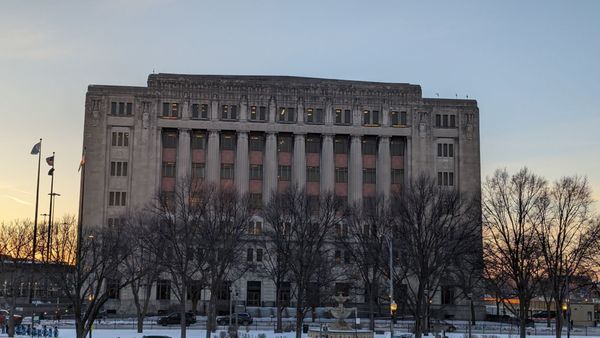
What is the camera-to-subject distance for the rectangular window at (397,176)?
12925cm

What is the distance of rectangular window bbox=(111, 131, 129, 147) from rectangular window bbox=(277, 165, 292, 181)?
25.7 meters

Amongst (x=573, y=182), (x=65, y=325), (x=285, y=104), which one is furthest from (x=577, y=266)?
(x=285, y=104)

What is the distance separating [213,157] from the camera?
125m

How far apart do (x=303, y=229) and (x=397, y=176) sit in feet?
179

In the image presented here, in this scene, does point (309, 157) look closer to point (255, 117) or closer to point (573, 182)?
point (255, 117)

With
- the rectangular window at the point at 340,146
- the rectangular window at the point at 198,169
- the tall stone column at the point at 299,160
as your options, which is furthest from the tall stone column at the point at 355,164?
the rectangular window at the point at 198,169

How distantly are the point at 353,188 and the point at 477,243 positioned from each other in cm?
5570

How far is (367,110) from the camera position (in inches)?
5079

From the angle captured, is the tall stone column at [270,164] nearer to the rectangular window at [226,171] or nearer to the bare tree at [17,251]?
the rectangular window at [226,171]

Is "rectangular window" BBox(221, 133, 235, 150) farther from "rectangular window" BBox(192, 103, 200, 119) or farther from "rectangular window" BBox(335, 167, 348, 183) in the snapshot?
"rectangular window" BBox(335, 167, 348, 183)

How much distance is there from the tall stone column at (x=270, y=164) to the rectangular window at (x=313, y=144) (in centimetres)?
623

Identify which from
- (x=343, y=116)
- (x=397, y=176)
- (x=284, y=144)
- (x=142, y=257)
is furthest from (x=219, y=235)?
(x=397, y=176)

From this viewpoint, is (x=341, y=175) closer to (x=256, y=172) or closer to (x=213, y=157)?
(x=256, y=172)

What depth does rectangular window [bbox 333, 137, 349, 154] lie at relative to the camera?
130250 mm
